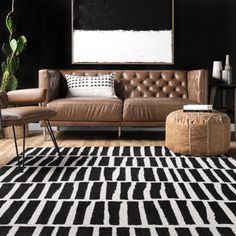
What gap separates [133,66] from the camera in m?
5.27

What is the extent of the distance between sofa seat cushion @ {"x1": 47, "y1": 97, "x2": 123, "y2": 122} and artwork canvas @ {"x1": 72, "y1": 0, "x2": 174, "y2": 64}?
1.10 metres

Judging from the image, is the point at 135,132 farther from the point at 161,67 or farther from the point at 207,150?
the point at 207,150

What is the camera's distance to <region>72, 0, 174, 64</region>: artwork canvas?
202 inches

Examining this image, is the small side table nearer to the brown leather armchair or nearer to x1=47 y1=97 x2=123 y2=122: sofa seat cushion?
x1=47 y1=97 x2=123 y2=122: sofa seat cushion

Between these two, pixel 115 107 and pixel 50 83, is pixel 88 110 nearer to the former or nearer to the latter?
pixel 115 107

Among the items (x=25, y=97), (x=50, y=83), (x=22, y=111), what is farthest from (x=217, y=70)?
(x=22, y=111)

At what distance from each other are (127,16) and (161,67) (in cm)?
76

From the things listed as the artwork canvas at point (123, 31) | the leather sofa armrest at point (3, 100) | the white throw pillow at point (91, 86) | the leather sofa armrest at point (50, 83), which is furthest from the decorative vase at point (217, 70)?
the leather sofa armrest at point (3, 100)

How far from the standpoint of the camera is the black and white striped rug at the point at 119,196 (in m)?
1.83

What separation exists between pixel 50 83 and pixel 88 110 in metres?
0.57

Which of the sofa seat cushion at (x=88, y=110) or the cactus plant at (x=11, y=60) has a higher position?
the cactus plant at (x=11, y=60)

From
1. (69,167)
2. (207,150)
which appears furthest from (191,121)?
Answer: (69,167)

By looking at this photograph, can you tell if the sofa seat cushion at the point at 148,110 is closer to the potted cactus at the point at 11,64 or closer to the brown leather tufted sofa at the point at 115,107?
the brown leather tufted sofa at the point at 115,107

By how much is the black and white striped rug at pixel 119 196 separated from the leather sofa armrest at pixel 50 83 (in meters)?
1.12
